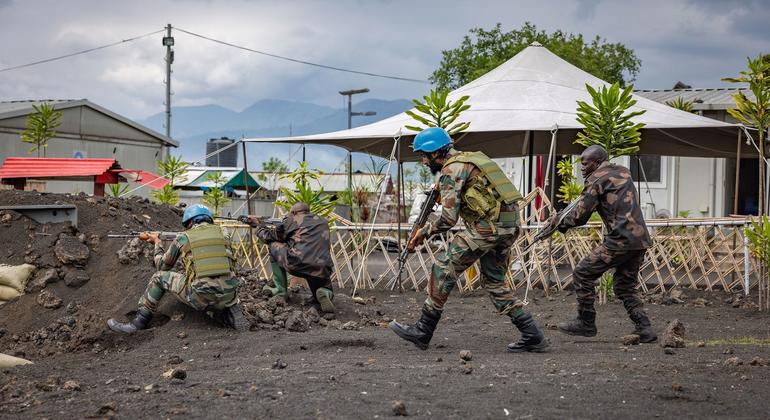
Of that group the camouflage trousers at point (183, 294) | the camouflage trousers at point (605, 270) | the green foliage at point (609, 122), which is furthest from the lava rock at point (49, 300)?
the green foliage at point (609, 122)

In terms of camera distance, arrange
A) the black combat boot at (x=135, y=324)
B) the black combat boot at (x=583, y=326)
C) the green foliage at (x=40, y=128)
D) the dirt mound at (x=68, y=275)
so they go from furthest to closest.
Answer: the green foliage at (x=40, y=128), the dirt mound at (x=68, y=275), the black combat boot at (x=135, y=324), the black combat boot at (x=583, y=326)

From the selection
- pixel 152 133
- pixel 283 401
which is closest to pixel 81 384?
pixel 283 401

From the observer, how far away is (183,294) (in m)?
8.52

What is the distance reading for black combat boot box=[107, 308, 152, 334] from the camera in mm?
8539

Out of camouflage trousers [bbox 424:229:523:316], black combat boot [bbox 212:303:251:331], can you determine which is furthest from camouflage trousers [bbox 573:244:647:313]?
black combat boot [bbox 212:303:251:331]

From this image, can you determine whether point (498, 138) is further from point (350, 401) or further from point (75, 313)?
point (350, 401)

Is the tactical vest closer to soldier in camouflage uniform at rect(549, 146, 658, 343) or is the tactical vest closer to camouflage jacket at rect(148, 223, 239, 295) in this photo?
soldier in camouflage uniform at rect(549, 146, 658, 343)

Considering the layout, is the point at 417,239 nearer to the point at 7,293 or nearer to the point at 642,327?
the point at 642,327

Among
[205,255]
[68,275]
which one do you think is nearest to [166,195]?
[68,275]

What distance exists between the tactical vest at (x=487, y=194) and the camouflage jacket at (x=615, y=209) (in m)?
1.01

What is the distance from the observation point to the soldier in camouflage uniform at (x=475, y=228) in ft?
23.7

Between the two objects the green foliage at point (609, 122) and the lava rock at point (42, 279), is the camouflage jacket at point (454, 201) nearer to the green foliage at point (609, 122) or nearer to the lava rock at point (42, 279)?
the lava rock at point (42, 279)

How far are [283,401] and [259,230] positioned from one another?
535cm

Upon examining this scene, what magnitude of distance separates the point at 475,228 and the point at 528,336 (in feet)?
3.27
